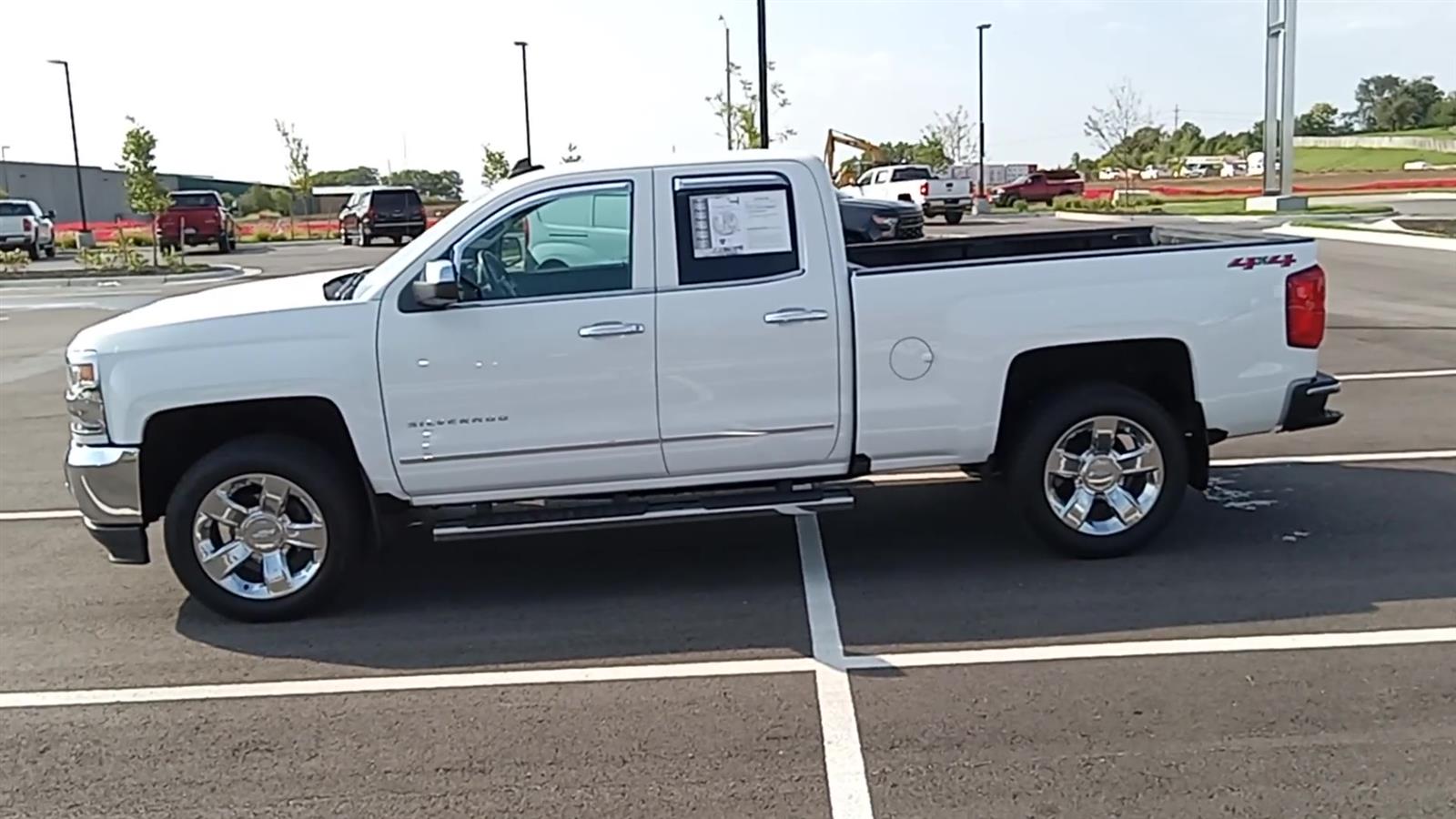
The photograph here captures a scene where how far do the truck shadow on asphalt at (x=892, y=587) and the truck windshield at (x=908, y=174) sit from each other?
37397 mm

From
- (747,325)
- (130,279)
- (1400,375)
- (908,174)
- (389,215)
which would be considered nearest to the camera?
(747,325)

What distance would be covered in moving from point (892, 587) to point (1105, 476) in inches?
47.1

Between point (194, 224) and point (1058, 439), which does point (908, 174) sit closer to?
point (194, 224)

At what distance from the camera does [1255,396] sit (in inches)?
251

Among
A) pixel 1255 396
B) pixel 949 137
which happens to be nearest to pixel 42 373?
pixel 1255 396

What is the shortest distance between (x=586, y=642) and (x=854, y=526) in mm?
2154

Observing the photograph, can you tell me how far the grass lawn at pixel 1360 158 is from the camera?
87.3m

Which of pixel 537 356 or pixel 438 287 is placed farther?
pixel 537 356

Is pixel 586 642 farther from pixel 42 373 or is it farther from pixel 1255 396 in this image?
pixel 42 373

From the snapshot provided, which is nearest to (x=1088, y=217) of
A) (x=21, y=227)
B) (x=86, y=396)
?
(x=21, y=227)

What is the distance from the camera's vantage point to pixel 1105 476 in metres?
6.38

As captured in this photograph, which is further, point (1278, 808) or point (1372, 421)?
point (1372, 421)

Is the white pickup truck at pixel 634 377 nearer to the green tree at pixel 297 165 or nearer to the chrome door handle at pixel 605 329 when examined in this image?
the chrome door handle at pixel 605 329

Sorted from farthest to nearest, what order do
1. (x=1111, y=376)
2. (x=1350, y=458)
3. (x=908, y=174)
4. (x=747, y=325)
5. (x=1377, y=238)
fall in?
1. (x=908, y=174)
2. (x=1377, y=238)
3. (x=1350, y=458)
4. (x=1111, y=376)
5. (x=747, y=325)
